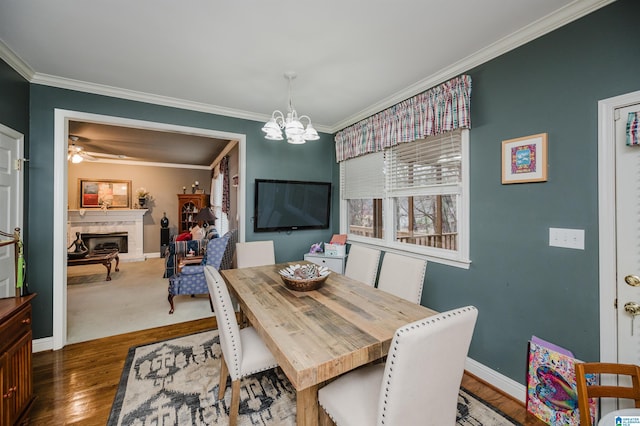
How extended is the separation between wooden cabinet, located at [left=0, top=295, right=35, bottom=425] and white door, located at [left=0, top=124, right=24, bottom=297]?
32.4 inches

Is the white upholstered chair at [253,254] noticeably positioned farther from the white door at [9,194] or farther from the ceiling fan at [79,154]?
the ceiling fan at [79,154]

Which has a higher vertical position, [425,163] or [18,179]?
[425,163]

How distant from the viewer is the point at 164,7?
1.61m

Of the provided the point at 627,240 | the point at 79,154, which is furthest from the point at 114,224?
the point at 627,240

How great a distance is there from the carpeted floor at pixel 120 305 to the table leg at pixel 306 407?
2530mm

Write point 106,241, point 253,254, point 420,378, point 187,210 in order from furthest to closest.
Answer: point 187,210 → point 106,241 → point 253,254 → point 420,378

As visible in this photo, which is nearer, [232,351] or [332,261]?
[232,351]

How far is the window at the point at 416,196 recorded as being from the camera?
2340 millimetres

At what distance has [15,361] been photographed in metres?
1.51

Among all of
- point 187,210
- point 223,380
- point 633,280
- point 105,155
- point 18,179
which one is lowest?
point 223,380

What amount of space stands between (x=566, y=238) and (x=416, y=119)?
5.10 ft

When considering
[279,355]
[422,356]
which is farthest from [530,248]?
[279,355]

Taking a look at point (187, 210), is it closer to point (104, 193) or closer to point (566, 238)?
point (104, 193)

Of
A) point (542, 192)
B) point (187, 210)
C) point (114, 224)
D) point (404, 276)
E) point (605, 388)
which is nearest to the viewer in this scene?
point (605, 388)
